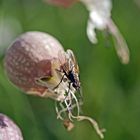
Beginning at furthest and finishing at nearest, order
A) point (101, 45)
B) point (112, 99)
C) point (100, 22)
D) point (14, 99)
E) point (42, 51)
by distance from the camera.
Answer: point (101, 45), point (112, 99), point (14, 99), point (100, 22), point (42, 51)

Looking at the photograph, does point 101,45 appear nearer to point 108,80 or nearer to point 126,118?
point 108,80

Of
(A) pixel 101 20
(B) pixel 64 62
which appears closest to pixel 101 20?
(A) pixel 101 20

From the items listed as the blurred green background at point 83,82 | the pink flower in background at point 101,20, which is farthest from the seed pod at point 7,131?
the blurred green background at point 83,82

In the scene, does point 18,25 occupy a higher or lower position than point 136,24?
higher

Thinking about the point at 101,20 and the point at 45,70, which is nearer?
the point at 45,70

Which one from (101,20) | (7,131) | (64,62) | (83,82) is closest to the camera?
(7,131)

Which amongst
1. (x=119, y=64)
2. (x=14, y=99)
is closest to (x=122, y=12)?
(x=119, y=64)

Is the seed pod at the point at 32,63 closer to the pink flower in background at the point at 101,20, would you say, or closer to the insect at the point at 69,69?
the insect at the point at 69,69

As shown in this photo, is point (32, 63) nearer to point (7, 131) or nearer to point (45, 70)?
point (45, 70)
